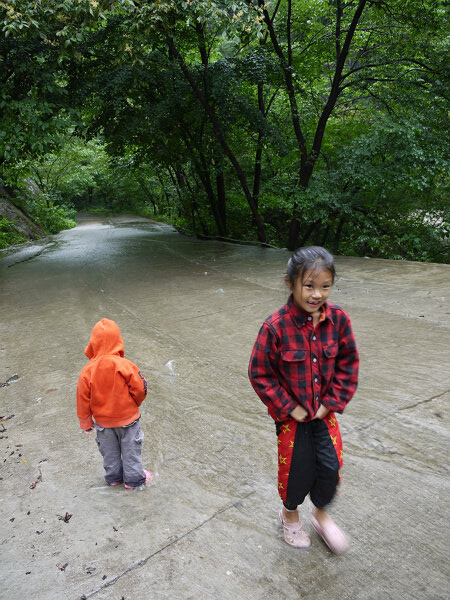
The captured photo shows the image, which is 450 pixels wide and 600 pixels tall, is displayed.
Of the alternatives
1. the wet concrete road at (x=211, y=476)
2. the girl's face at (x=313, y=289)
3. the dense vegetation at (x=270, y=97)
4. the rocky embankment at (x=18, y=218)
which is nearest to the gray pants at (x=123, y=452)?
the wet concrete road at (x=211, y=476)

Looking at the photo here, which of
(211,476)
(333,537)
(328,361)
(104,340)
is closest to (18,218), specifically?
(104,340)

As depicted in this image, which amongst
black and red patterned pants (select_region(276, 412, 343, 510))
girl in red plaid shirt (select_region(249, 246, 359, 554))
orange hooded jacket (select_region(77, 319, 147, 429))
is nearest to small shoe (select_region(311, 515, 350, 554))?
girl in red plaid shirt (select_region(249, 246, 359, 554))

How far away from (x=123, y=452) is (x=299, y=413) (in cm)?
116

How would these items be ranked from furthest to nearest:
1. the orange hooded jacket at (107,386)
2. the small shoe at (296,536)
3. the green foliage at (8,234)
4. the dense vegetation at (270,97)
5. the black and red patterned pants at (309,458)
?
the green foliage at (8,234)
the dense vegetation at (270,97)
the orange hooded jacket at (107,386)
the small shoe at (296,536)
the black and red patterned pants at (309,458)

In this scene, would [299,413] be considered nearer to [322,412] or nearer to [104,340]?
[322,412]

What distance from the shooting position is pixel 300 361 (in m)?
1.98

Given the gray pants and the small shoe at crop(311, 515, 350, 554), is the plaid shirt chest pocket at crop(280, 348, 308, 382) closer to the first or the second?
the small shoe at crop(311, 515, 350, 554)

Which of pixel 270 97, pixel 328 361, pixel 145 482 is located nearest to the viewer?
pixel 328 361

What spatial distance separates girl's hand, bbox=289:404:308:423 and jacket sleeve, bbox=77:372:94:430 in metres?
1.18

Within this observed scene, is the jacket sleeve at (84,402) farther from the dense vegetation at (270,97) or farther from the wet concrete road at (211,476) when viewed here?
the dense vegetation at (270,97)

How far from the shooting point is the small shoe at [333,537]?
2.06m

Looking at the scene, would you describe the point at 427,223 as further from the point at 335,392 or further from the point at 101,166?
the point at 101,166

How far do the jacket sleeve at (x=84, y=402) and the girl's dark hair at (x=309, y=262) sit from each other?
4.33ft

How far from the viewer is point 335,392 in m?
Answer: 2.01
